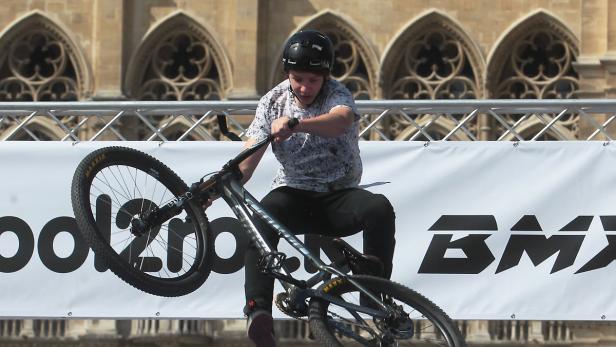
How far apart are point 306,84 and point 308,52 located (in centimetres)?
22

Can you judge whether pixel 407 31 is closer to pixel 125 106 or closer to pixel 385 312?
pixel 125 106

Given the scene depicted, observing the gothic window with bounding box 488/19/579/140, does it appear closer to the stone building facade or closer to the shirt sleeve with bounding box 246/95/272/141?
the stone building facade

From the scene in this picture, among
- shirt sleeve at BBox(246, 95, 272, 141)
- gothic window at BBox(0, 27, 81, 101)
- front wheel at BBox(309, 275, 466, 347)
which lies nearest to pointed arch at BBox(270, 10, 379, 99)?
gothic window at BBox(0, 27, 81, 101)

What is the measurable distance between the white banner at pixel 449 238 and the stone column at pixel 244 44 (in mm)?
17296

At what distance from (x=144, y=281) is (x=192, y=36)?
855 inches

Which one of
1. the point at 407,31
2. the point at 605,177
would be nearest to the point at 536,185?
the point at 605,177

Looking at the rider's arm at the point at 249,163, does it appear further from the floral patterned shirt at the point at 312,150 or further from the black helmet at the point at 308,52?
the black helmet at the point at 308,52

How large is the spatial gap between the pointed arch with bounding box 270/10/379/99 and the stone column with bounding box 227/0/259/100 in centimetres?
36

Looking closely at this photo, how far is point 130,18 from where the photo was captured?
30938 millimetres

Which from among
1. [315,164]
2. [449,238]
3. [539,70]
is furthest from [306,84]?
[539,70]

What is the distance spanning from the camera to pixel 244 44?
99.9 feet

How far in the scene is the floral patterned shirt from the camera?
9.45 meters

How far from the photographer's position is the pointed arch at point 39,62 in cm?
3095

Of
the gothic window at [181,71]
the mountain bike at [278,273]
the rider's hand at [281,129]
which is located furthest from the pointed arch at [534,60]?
the rider's hand at [281,129]
